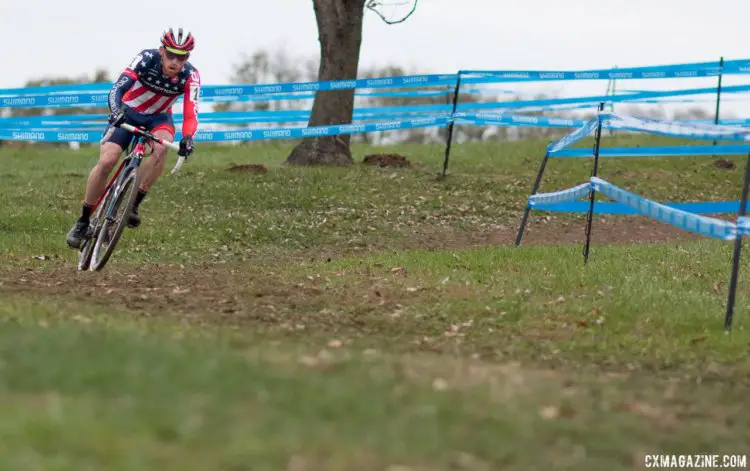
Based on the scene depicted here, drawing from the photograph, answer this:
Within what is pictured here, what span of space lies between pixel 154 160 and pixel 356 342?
12.2 ft

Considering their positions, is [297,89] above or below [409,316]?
above

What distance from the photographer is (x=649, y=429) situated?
5637mm

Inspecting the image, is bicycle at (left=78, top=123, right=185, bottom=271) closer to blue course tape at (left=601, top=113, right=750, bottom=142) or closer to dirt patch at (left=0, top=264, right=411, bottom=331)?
dirt patch at (left=0, top=264, right=411, bottom=331)

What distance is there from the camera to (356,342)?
7797 mm

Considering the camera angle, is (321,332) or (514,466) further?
(321,332)

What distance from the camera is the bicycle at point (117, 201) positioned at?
10391 millimetres

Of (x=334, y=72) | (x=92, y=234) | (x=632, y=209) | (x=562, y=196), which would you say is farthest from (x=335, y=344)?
(x=334, y=72)

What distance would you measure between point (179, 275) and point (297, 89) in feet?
30.8

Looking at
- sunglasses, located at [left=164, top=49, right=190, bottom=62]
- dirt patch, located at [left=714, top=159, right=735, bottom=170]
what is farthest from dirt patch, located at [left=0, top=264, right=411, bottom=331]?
dirt patch, located at [left=714, top=159, right=735, bottom=170]

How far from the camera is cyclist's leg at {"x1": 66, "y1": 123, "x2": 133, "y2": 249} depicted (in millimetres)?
10562

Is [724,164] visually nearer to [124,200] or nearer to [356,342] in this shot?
[124,200]

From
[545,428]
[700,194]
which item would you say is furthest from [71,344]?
[700,194]

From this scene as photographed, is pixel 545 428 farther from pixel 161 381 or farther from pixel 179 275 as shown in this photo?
pixel 179 275

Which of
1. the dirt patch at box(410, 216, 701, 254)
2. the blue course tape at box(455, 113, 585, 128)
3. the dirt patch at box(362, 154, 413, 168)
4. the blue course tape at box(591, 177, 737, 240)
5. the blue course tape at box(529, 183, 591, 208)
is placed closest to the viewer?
the blue course tape at box(591, 177, 737, 240)
